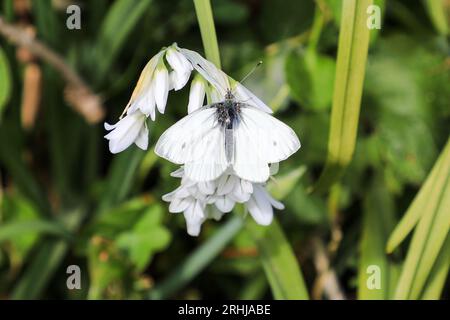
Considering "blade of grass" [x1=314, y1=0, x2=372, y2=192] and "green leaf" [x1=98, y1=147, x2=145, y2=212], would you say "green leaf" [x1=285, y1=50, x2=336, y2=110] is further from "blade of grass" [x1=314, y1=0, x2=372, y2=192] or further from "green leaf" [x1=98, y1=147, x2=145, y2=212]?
"green leaf" [x1=98, y1=147, x2=145, y2=212]

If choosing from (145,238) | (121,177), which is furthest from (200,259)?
(121,177)

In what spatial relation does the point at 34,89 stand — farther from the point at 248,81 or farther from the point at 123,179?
the point at 248,81

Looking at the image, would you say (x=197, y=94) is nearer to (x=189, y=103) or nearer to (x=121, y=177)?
(x=189, y=103)

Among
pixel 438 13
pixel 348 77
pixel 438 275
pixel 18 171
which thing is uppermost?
pixel 438 13

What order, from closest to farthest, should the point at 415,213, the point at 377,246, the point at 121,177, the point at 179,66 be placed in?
the point at 179,66
the point at 415,213
the point at 377,246
the point at 121,177

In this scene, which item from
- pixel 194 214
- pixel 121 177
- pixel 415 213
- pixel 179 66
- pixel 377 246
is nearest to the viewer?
pixel 179 66

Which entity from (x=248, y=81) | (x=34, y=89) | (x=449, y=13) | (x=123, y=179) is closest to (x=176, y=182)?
(x=123, y=179)

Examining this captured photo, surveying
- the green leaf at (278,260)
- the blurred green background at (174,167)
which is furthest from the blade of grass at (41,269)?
the green leaf at (278,260)
